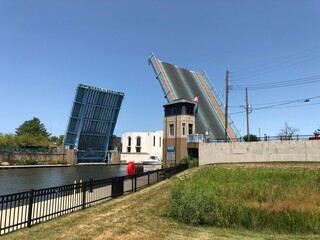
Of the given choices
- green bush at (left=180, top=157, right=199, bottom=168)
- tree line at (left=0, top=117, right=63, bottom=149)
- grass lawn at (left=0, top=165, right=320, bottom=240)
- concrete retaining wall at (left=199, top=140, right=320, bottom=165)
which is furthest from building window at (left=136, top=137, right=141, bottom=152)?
grass lawn at (left=0, top=165, right=320, bottom=240)

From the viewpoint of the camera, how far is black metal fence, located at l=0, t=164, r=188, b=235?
845cm

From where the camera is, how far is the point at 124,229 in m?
8.26

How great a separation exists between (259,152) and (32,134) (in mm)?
81175

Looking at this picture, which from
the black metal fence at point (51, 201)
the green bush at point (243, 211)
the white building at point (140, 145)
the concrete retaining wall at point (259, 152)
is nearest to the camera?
the black metal fence at point (51, 201)

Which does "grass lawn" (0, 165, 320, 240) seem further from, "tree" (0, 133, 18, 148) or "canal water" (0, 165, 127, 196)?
"tree" (0, 133, 18, 148)

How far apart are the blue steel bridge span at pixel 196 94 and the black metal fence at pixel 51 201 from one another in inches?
1162

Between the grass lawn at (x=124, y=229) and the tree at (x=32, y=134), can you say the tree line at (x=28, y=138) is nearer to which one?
the tree at (x=32, y=134)

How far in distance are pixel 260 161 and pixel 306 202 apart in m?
23.4

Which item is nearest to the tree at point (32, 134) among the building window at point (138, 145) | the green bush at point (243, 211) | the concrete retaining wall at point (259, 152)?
the building window at point (138, 145)

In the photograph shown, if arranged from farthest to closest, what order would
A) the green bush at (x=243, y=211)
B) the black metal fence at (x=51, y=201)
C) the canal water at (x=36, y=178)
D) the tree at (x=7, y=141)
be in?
the tree at (x=7, y=141) → the canal water at (x=36, y=178) → the green bush at (x=243, y=211) → the black metal fence at (x=51, y=201)

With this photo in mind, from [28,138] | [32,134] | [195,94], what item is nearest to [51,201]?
[195,94]

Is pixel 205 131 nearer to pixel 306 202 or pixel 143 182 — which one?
pixel 143 182

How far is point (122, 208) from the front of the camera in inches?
447

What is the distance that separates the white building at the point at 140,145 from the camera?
91.9 metres
